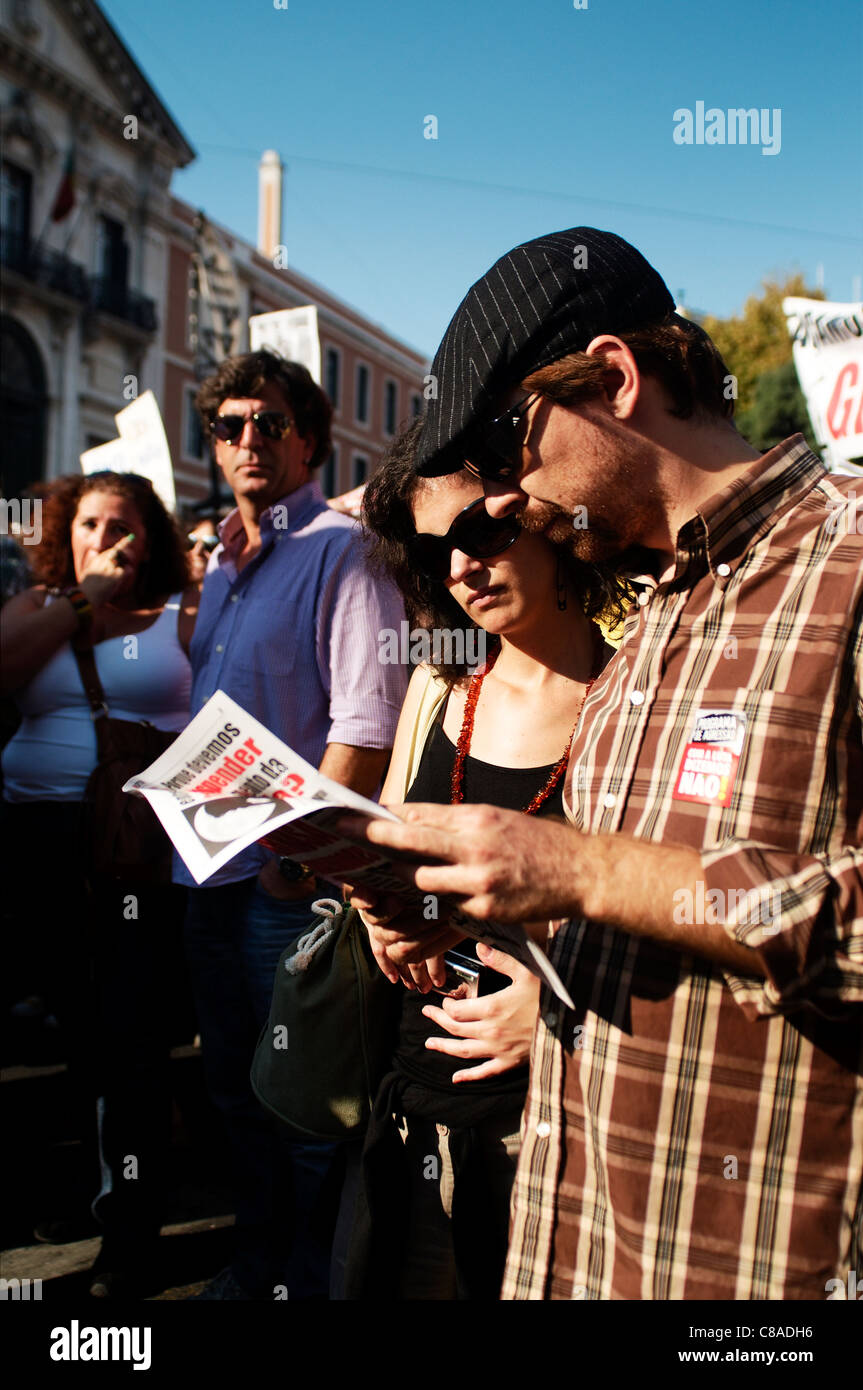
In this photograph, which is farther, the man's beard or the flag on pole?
the flag on pole

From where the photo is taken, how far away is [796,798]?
1232 mm

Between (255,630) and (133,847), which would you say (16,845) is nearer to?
(133,847)

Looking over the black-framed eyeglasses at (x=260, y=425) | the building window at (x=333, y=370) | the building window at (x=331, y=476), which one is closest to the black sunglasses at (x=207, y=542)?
the black-framed eyeglasses at (x=260, y=425)

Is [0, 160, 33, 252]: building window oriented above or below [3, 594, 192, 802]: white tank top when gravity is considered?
above

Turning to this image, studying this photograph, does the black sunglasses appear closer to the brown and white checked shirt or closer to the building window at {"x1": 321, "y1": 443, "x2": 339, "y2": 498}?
the brown and white checked shirt

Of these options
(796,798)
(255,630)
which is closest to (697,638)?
(796,798)

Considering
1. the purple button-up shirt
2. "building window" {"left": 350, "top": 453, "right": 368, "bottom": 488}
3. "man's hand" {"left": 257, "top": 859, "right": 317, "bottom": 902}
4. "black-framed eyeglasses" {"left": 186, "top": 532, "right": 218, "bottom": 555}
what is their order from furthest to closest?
"building window" {"left": 350, "top": 453, "right": 368, "bottom": 488}, "black-framed eyeglasses" {"left": 186, "top": 532, "right": 218, "bottom": 555}, the purple button-up shirt, "man's hand" {"left": 257, "top": 859, "right": 317, "bottom": 902}

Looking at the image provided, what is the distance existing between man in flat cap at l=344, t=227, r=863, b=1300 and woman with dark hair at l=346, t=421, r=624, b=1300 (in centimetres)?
34

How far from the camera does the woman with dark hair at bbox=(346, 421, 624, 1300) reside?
1835mm

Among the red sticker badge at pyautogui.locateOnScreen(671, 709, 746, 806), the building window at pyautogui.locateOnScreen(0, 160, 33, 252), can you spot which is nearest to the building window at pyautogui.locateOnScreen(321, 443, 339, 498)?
the building window at pyautogui.locateOnScreen(0, 160, 33, 252)

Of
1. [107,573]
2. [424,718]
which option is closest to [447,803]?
[424,718]

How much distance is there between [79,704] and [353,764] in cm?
113

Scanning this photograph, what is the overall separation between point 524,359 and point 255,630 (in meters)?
1.64

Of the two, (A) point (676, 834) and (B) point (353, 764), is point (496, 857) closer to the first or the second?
(A) point (676, 834)
